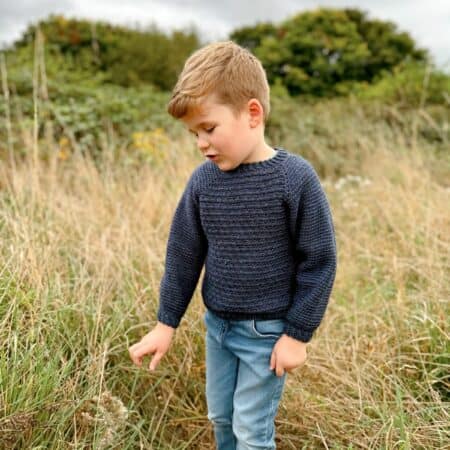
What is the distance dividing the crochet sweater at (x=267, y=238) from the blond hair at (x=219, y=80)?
0.63 feet

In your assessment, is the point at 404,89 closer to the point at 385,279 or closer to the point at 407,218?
the point at 407,218

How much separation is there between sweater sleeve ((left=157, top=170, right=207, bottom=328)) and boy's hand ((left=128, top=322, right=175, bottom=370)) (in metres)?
0.03

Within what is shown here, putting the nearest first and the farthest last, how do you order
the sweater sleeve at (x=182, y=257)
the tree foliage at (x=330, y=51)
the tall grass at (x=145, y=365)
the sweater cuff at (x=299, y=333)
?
the sweater cuff at (x=299, y=333), the sweater sleeve at (x=182, y=257), the tall grass at (x=145, y=365), the tree foliage at (x=330, y=51)

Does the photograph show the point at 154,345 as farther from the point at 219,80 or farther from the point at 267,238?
the point at 219,80

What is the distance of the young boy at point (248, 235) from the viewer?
4.83ft

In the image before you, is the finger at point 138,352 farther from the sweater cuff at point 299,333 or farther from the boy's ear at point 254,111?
the boy's ear at point 254,111

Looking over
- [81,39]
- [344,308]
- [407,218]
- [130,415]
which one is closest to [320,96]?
[81,39]

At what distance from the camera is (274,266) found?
1586mm

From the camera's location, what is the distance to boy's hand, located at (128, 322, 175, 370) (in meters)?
1.75

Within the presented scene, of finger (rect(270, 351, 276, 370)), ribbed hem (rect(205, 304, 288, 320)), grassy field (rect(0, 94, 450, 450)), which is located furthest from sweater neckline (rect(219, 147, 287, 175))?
grassy field (rect(0, 94, 450, 450))

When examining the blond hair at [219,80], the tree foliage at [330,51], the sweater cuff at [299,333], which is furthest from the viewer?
the tree foliage at [330,51]

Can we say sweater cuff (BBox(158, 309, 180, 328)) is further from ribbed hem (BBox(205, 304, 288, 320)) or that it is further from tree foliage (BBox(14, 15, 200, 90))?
tree foliage (BBox(14, 15, 200, 90))

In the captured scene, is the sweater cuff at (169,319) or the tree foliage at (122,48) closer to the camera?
the sweater cuff at (169,319)

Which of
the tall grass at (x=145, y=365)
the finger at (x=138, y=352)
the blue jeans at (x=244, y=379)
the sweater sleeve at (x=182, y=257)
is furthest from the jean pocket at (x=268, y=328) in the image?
the tall grass at (x=145, y=365)
